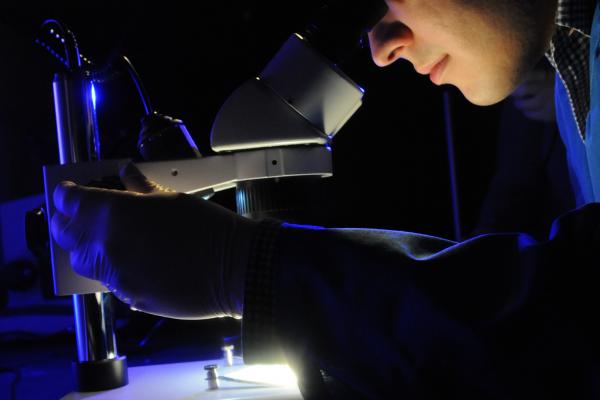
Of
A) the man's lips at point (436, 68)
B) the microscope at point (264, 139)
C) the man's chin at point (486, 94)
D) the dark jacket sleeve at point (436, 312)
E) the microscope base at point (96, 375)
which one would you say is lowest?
the microscope base at point (96, 375)

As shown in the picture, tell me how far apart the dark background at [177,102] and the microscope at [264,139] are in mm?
472

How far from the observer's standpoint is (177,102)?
52.6 inches

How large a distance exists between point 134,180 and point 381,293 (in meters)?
0.38

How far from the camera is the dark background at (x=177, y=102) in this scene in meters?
1.27

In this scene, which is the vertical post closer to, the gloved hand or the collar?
the gloved hand

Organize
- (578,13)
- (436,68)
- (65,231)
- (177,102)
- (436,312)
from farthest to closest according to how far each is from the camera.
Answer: (177,102), (436,68), (578,13), (65,231), (436,312)

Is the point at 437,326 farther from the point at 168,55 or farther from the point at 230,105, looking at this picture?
the point at 168,55

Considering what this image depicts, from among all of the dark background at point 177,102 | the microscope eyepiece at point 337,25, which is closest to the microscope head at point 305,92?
the microscope eyepiece at point 337,25

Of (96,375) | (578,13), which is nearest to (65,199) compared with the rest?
(96,375)

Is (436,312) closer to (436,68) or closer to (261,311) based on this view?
(261,311)

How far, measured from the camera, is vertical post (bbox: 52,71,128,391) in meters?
0.81

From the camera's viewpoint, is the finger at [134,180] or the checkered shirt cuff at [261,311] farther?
the finger at [134,180]

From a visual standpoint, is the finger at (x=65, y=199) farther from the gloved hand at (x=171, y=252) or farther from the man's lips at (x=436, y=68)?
the man's lips at (x=436, y=68)

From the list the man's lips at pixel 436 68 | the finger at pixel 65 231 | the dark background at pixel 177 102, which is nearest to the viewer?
the finger at pixel 65 231
